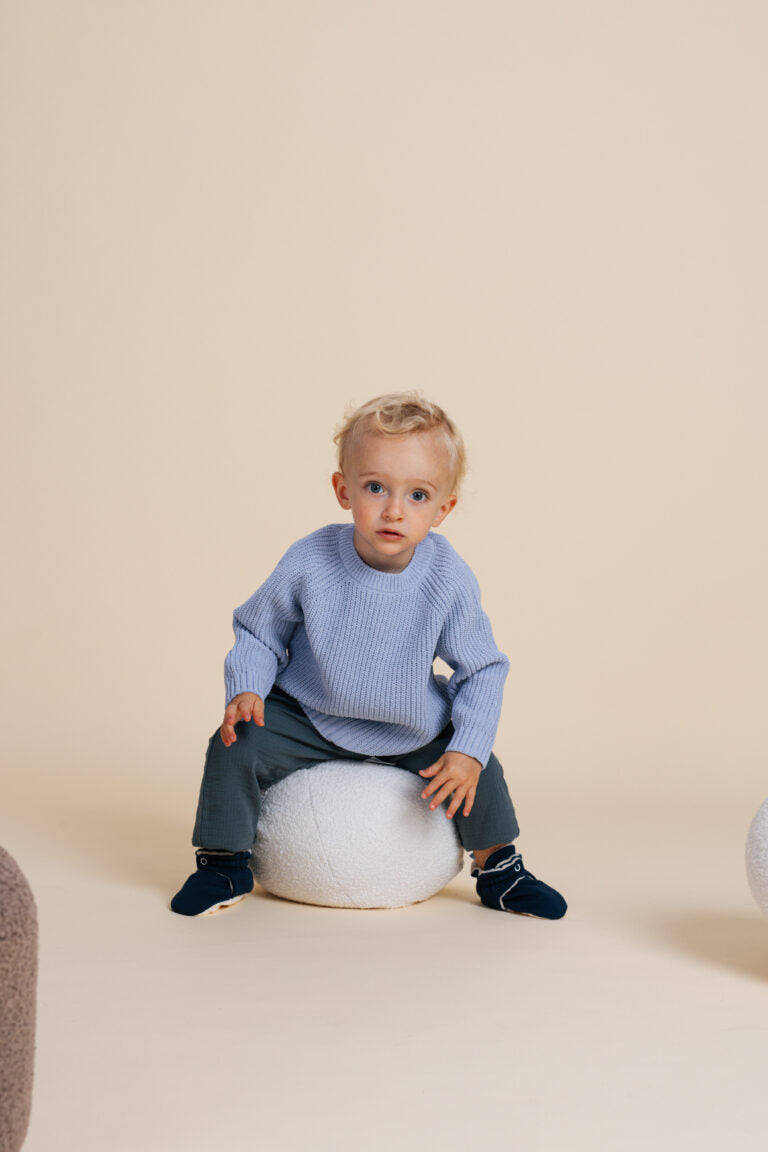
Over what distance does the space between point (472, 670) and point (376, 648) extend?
24cm

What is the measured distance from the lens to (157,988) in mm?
2453

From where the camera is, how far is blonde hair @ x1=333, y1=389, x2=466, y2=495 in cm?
304

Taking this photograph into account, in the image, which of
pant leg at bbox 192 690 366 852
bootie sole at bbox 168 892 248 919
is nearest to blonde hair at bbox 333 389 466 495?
pant leg at bbox 192 690 366 852

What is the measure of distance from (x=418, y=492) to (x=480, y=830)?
811 millimetres

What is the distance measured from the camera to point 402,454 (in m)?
3.03

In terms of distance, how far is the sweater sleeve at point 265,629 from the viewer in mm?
3199

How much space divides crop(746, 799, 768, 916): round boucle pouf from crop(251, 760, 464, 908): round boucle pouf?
2.72ft

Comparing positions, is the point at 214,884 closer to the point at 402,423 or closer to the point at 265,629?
the point at 265,629

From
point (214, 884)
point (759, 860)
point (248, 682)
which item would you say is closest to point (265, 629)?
point (248, 682)

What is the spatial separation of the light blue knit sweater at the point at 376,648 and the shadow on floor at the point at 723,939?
58 centimetres

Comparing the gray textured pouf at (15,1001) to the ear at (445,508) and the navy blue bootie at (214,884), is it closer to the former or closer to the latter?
the navy blue bootie at (214,884)

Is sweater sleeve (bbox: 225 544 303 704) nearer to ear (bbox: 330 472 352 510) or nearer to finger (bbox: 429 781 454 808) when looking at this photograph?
ear (bbox: 330 472 352 510)

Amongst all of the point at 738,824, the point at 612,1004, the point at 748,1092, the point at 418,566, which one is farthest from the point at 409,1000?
the point at 738,824

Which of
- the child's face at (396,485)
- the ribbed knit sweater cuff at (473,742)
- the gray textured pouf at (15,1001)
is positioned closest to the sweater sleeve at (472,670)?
the ribbed knit sweater cuff at (473,742)
